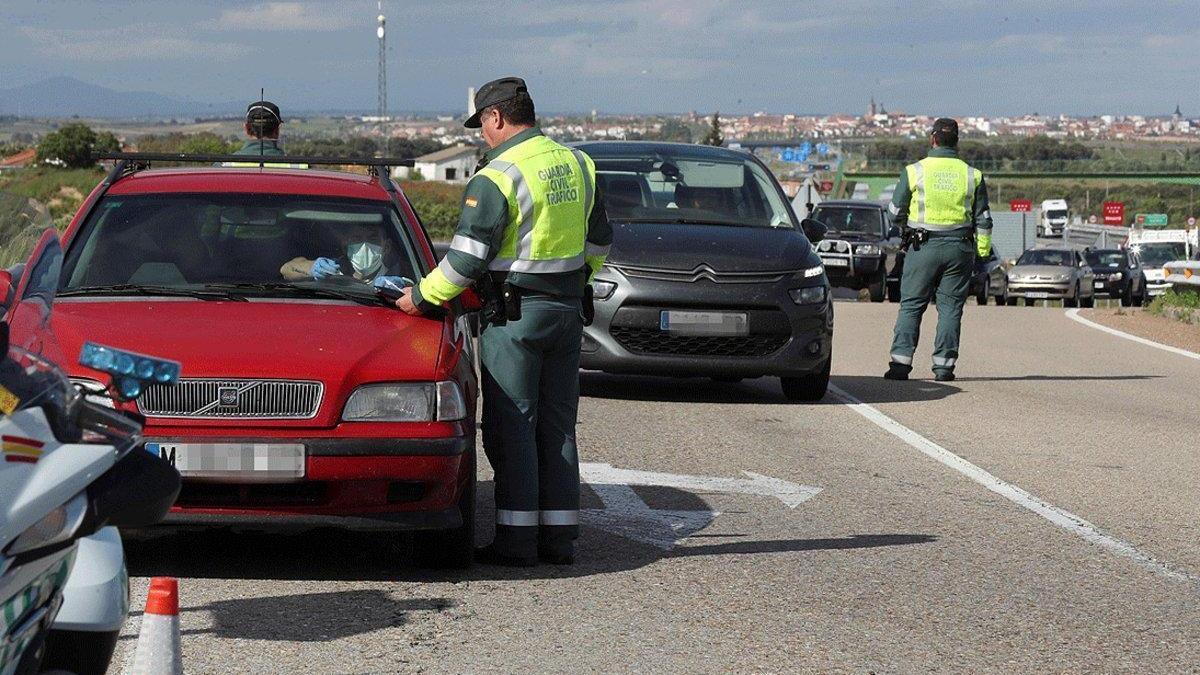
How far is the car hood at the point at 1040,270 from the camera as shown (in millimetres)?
46781

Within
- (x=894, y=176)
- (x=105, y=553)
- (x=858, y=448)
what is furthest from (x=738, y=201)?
(x=894, y=176)

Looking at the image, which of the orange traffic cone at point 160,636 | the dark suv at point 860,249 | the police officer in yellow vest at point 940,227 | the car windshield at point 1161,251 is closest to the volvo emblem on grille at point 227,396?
the orange traffic cone at point 160,636

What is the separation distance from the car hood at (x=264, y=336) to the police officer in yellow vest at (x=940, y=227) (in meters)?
8.28

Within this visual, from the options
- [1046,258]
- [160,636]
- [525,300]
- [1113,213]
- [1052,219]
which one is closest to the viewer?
[160,636]

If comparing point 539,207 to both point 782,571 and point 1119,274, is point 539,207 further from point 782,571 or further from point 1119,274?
point 1119,274

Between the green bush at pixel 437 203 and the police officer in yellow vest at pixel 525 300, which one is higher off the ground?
the police officer in yellow vest at pixel 525 300

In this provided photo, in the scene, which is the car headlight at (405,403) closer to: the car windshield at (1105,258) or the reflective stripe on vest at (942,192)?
the reflective stripe on vest at (942,192)

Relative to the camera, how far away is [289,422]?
629 centimetres

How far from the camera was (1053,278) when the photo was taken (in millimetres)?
46531

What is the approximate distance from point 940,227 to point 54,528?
12.2m

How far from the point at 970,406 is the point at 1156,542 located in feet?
17.7

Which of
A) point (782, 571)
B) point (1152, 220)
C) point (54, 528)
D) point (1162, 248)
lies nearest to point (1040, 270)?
point (1162, 248)

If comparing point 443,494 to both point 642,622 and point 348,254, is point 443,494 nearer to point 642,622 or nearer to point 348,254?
point 642,622

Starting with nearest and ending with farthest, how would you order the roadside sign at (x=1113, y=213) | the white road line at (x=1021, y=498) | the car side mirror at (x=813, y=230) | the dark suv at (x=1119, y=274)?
the white road line at (x=1021, y=498) → the car side mirror at (x=813, y=230) → the dark suv at (x=1119, y=274) → the roadside sign at (x=1113, y=213)
